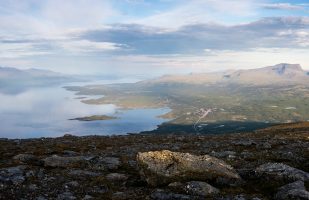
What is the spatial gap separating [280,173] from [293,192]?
3.78 metres

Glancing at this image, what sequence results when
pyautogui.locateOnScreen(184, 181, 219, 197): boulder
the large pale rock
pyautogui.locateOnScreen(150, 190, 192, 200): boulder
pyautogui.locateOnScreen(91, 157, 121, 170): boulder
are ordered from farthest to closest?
pyautogui.locateOnScreen(91, 157, 121, 170): boulder, the large pale rock, pyautogui.locateOnScreen(184, 181, 219, 197): boulder, pyautogui.locateOnScreen(150, 190, 192, 200): boulder

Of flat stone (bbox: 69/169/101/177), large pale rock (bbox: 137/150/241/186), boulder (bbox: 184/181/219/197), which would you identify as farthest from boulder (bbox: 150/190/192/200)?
flat stone (bbox: 69/169/101/177)

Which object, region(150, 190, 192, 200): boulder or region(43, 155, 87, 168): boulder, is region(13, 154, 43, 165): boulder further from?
region(150, 190, 192, 200): boulder

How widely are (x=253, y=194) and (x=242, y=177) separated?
4.10 metres

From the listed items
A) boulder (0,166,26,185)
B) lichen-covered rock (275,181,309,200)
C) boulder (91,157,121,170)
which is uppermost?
boulder (0,166,26,185)

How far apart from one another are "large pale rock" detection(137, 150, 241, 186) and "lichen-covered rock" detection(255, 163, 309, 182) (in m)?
1.86

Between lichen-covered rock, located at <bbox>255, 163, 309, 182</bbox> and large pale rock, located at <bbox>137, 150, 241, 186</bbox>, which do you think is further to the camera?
lichen-covered rock, located at <bbox>255, 163, 309, 182</bbox>

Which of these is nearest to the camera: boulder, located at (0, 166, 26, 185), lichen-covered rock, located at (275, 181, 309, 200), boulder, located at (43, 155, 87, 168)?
lichen-covered rock, located at (275, 181, 309, 200)

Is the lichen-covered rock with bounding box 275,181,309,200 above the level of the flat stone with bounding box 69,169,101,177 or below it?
below

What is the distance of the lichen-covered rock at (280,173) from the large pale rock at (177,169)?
1.86 metres

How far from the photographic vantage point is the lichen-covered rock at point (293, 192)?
1967cm

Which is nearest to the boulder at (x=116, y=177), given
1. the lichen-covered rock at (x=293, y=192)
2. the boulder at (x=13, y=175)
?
the boulder at (x=13, y=175)

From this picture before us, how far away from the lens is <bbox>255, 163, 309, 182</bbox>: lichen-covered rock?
2350cm

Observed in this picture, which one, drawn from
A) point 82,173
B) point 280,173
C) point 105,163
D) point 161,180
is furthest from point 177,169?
point 105,163
